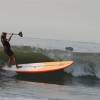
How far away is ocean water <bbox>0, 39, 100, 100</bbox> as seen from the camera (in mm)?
20188

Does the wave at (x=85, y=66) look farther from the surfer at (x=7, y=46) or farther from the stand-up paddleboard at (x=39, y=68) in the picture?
the surfer at (x=7, y=46)

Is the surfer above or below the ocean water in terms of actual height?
above

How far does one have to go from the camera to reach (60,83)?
27344 millimetres

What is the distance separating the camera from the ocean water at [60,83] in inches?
795

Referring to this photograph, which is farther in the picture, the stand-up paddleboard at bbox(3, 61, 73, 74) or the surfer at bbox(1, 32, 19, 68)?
the stand-up paddleboard at bbox(3, 61, 73, 74)

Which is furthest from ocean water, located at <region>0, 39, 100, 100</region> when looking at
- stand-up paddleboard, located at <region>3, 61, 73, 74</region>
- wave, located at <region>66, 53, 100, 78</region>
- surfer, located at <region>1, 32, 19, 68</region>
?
surfer, located at <region>1, 32, 19, 68</region>

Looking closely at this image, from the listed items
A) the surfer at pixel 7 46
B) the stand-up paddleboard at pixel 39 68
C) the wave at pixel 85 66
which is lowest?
the wave at pixel 85 66

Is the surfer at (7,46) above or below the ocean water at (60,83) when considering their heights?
above

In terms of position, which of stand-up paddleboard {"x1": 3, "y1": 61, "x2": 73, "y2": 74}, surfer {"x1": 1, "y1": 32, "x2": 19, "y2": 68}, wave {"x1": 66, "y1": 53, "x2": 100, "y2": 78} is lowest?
wave {"x1": 66, "y1": 53, "x2": 100, "y2": 78}

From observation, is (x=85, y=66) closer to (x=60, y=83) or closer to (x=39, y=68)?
(x=39, y=68)

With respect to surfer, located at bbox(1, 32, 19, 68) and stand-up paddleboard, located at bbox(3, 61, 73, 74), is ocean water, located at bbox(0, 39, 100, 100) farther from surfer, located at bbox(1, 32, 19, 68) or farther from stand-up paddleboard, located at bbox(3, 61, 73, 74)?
surfer, located at bbox(1, 32, 19, 68)

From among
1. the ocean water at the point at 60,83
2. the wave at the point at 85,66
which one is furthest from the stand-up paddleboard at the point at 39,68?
the wave at the point at 85,66

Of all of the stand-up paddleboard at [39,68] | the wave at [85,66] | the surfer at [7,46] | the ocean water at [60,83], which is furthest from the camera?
the wave at [85,66]

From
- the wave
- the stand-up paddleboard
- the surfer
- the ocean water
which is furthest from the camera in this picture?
the wave
